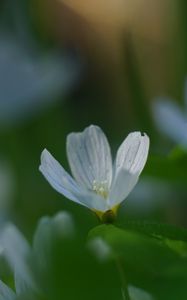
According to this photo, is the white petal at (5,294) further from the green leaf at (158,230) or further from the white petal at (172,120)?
the white petal at (172,120)

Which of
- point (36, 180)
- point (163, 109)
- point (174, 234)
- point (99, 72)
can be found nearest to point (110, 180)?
point (174, 234)

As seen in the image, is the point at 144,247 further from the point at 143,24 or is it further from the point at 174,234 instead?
the point at 143,24

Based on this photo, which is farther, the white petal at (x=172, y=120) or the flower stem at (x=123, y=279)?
the white petal at (x=172, y=120)

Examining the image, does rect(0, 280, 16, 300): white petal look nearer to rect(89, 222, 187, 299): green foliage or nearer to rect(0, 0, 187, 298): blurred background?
rect(89, 222, 187, 299): green foliage

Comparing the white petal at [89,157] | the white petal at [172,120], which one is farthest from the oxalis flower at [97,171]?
the white petal at [172,120]

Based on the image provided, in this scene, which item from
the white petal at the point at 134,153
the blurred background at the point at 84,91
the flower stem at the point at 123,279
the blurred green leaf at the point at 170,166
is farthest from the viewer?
the blurred background at the point at 84,91

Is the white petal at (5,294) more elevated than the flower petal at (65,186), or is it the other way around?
the flower petal at (65,186)

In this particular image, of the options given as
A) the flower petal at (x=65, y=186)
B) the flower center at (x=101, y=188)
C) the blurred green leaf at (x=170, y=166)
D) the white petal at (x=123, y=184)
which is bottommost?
the blurred green leaf at (x=170, y=166)

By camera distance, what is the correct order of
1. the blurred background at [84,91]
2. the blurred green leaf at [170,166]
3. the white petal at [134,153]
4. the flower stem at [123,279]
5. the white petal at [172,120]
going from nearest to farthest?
the flower stem at [123,279], the white petal at [134,153], the blurred green leaf at [170,166], the white petal at [172,120], the blurred background at [84,91]
